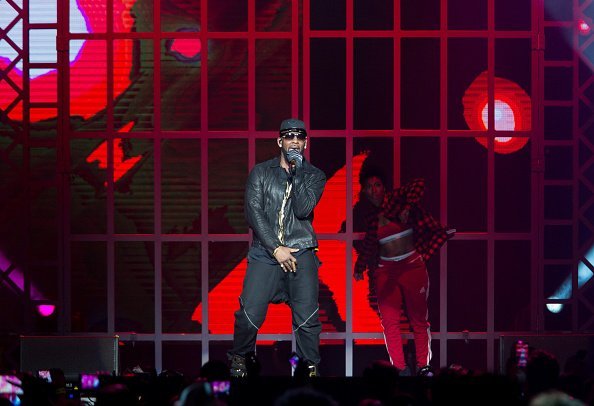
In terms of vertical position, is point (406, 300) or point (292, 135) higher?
point (292, 135)

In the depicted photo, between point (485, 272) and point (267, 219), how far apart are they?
2.76 metres

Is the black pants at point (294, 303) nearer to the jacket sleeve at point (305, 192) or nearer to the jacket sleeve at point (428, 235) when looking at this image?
the jacket sleeve at point (305, 192)

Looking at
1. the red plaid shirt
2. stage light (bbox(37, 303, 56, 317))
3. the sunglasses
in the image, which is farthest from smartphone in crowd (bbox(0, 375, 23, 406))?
the red plaid shirt

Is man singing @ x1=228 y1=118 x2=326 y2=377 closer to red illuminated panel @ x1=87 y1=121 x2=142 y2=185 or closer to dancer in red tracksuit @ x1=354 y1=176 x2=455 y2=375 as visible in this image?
dancer in red tracksuit @ x1=354 y1=176 x2=455 y2=375

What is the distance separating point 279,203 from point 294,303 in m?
0.78

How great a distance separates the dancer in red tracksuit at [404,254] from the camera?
9859 millimetres

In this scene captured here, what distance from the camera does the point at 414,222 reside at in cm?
987

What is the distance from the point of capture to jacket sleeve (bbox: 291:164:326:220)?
8.30 m

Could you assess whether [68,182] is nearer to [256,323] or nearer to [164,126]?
[164,126]

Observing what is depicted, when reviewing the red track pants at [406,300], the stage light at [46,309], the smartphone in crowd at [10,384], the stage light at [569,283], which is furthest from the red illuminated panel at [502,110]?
the smartphone in crowd at [10,384]

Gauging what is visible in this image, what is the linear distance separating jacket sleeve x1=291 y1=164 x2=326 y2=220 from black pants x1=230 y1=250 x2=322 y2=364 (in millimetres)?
331

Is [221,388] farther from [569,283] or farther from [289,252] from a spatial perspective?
[569,283]

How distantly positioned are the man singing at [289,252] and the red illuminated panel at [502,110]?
2455 millimetres

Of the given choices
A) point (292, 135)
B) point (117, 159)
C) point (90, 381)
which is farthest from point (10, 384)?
point (117, 159)
